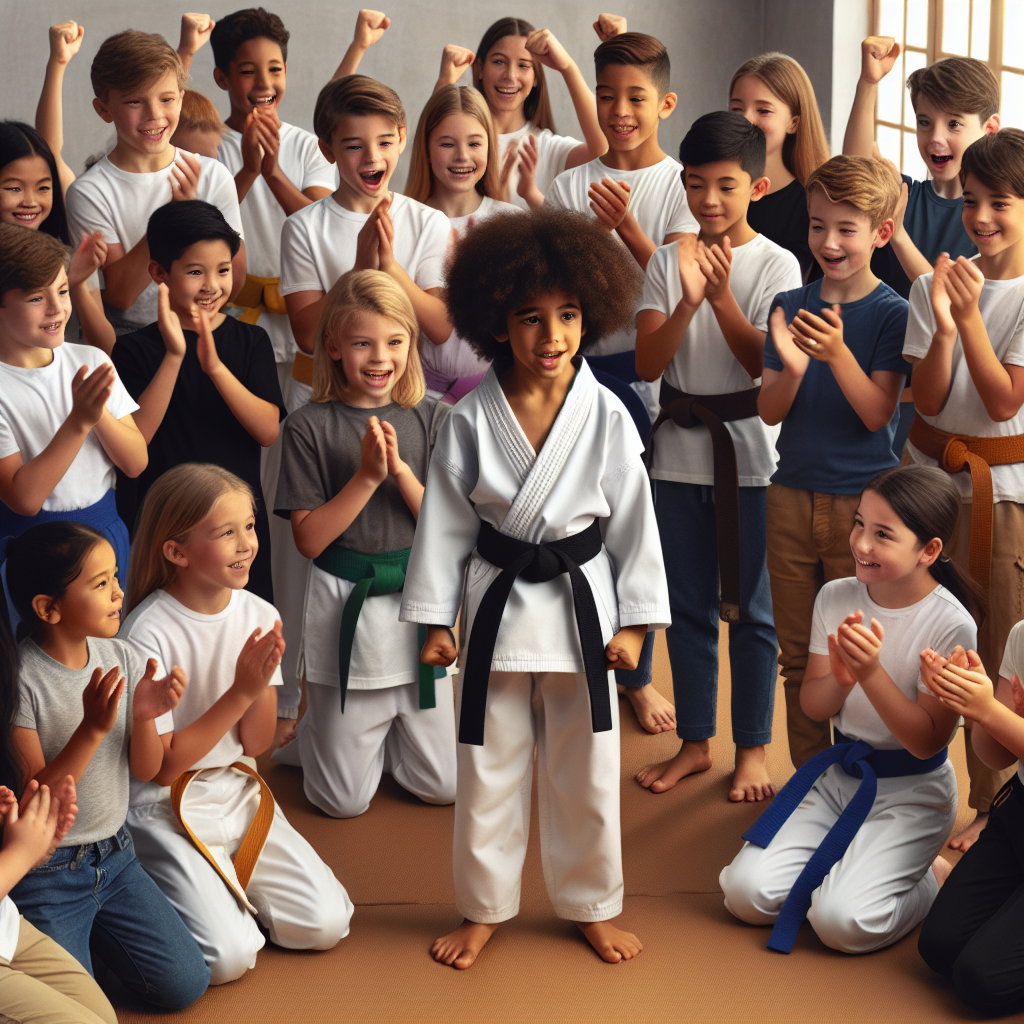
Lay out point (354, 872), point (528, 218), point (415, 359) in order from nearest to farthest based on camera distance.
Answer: point (528, 218), point (354, 872), point (415, 359)

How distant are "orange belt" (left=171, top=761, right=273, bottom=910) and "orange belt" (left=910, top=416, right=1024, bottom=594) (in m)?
1.65

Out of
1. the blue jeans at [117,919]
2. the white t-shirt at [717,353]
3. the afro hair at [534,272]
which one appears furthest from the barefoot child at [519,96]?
the blue jeans at [117,919]

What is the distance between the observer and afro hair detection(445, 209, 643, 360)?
2441 millimetres

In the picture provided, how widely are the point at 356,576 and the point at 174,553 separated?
2.07 ft

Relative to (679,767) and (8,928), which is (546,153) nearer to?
(679,767)

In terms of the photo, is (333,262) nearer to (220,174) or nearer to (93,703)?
(220,174)

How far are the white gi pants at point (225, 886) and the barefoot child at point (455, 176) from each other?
139cm

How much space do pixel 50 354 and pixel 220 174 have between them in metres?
0.93

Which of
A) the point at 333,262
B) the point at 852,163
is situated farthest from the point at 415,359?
the point at 852,163

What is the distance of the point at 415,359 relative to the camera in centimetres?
330

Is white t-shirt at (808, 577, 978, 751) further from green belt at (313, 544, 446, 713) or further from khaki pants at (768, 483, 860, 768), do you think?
green belt at (313, 544, 446, 713)

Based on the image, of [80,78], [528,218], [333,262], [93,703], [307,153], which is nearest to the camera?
[93,703]

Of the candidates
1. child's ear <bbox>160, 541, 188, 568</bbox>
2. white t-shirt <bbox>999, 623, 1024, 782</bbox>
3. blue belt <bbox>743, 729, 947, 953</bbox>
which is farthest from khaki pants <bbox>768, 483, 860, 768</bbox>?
child's ear <bbox>160, 541, 188, 568</bbox>

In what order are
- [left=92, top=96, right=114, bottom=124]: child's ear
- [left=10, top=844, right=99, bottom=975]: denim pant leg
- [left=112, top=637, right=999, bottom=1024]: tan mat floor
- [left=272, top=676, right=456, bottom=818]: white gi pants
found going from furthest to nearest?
[left=92, top=96, right=114, bottom=124]: child's ear → [left=272, top=676, right=456, bottom=818]: white gi pants → [left=112, top=637, right=999, bottom=1024]: tan mat floor → [left=10, top=844, right=99, bottom=975]: denim pant leg
